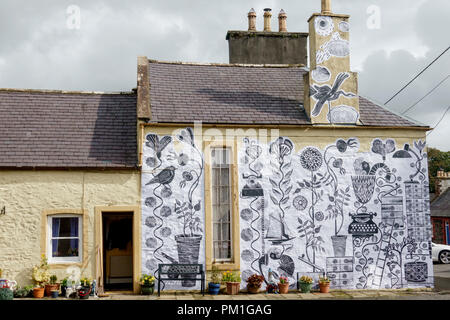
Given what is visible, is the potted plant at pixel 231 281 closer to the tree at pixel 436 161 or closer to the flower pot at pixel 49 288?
the flower pot at pixel 49 288

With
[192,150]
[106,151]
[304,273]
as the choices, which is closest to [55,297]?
[106,151]

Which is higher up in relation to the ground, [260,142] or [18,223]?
[260,142]

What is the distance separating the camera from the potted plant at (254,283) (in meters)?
13.1

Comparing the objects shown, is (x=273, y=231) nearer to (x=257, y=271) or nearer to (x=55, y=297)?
(x=257, y=271)

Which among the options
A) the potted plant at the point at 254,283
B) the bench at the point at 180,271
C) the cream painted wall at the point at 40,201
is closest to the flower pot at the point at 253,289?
the potted plant at the point at 254,283

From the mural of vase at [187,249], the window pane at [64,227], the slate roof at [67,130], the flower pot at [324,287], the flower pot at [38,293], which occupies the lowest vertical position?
the flower pot at [324,287]

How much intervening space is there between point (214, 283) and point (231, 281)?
443mm

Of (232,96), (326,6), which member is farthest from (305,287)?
(326,6)

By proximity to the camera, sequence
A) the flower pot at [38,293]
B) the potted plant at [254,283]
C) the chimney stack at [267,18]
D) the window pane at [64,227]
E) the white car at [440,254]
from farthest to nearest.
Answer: the white car at [440,254] → the chimney stack at [267,18] → the window pane at [64,227] → the potted plant at [254,283] → the flower pot at [38,293]

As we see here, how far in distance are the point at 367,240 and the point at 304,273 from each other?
6.45ft

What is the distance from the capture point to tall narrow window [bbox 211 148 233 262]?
1362 cm

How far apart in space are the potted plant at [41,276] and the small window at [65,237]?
37 cm

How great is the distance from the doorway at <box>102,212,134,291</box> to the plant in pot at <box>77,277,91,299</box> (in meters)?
1.72

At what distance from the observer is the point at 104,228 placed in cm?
1472
